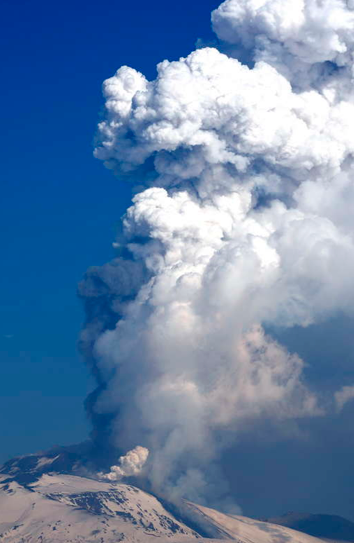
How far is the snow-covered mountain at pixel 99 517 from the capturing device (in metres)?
63.0

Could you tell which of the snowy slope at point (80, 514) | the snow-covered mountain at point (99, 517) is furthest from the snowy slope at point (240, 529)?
the snowy slope at point (80, 514)

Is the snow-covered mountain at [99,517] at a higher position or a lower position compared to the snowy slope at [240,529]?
→ lower

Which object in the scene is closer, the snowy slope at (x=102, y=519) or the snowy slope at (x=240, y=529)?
the snowy slope at (x=102, y=519)

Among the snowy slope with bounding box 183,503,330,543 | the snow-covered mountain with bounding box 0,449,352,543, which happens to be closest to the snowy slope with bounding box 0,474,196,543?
the snow-covered mountain with bounding box 0,449,352,543

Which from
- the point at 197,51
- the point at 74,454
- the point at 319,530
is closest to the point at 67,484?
the point at 74,454

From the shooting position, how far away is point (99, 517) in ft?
214

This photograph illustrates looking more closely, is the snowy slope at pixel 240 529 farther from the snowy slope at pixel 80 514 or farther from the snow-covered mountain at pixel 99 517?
the snowy slope at pixel 80 514

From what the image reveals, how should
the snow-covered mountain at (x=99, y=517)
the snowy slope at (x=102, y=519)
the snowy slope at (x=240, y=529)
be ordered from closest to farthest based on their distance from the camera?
the snowy slope at (x=102, y=519)
the snow-covered mountain at (x=99, y=517)
the snowy slope at (x=240, y=529)

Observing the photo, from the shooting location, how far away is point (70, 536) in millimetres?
62406

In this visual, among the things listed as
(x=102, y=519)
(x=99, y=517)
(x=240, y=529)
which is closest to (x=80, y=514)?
(x=99, y=517)

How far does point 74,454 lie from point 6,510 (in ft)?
22.5

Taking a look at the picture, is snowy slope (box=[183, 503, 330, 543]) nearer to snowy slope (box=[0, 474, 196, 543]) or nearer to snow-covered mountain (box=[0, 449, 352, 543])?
snow-covered mountain (box=[0, 449, 352, 543])

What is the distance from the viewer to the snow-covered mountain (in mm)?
63031

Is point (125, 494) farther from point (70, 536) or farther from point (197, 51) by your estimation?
point (197, 51)
